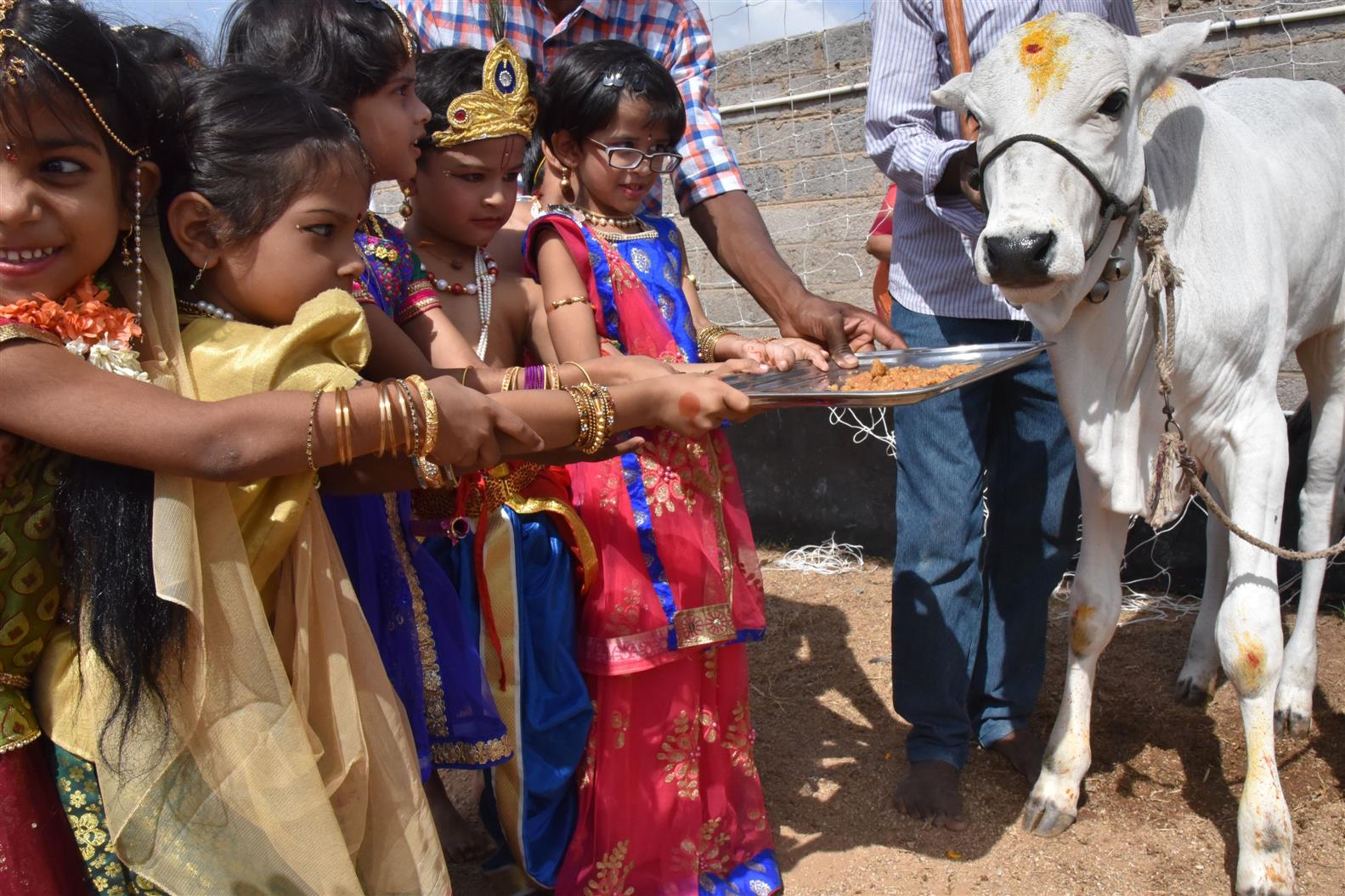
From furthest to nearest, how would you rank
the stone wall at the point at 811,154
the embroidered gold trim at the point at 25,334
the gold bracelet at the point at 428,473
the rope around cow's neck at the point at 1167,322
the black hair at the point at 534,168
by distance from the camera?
the stone wall at the point at 811,154
the black hair at the point at 534,168
the rope around cow's neck at the point at 1167,322
the gold bracelet at the point at 428,473
the embroidered gold trim at the point at 25,334

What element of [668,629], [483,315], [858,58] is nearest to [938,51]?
[483,315]

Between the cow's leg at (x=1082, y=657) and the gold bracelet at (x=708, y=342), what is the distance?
1022mm

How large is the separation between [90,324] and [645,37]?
210 centimetres

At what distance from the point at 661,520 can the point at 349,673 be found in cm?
98

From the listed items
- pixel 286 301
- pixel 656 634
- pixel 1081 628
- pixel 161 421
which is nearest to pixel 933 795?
pixel 1081 628

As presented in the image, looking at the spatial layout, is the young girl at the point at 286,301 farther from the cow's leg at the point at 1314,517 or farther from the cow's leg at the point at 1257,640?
the cow's leg at the point at 1314,517

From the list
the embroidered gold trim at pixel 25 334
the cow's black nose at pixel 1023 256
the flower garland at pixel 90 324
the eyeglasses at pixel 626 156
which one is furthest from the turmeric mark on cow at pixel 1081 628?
the embroidered gold trim at pixel 25 334

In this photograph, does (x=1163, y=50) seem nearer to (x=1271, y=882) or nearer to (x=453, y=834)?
(x=1271, y=882)

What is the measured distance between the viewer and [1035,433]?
3.26 m

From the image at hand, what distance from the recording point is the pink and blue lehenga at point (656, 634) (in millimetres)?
2594

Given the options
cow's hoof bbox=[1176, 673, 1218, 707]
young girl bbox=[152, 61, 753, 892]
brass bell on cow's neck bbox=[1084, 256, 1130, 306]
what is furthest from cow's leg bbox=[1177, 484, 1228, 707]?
young girl bbox=[152, 61, 753, 892]

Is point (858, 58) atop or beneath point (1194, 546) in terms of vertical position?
atop

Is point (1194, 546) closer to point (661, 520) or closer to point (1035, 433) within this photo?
point (1035, 433)

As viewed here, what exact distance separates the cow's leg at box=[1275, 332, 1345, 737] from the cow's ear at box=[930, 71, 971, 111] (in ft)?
5.00
